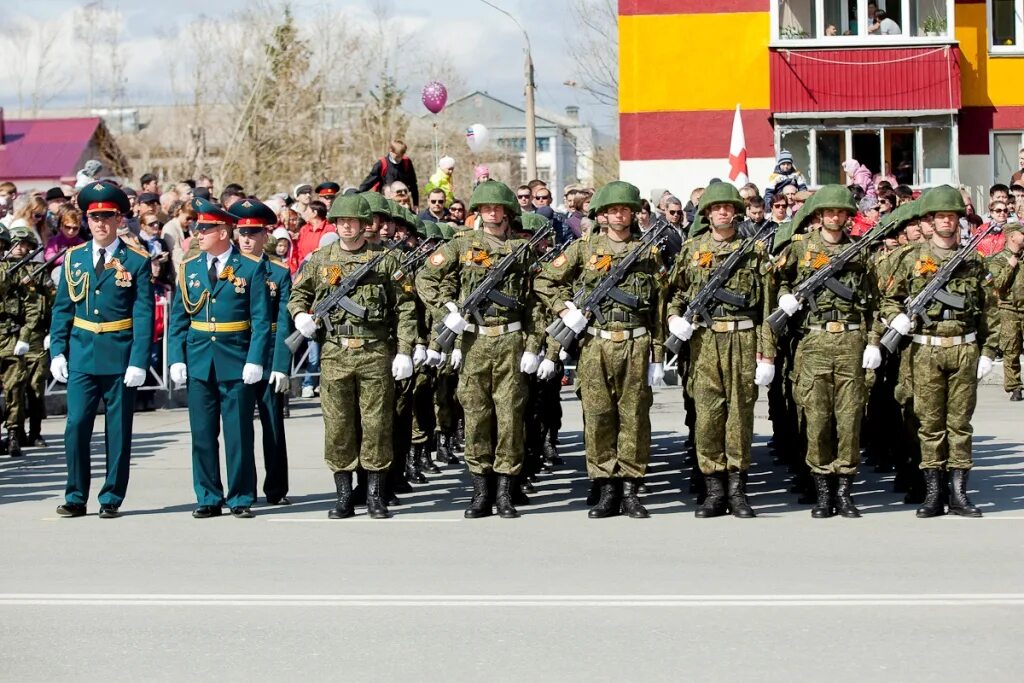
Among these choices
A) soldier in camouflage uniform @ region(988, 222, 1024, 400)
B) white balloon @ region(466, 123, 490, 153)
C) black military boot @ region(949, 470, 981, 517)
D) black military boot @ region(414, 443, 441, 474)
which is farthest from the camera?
white balloon @ region(466, 123, 490, 153)

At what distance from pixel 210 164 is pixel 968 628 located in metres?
47.1

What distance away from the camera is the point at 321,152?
179 ft

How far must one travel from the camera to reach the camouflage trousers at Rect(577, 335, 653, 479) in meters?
11.1

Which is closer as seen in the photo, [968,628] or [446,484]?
[968,628]

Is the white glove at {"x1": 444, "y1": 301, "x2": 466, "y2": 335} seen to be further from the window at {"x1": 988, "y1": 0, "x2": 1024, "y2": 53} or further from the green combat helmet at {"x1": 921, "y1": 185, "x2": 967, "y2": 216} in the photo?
the window at {"x1": 988, "y1": 0, "x2": 1024, "y2": 53}

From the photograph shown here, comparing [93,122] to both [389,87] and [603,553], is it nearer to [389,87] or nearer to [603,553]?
[389,87]

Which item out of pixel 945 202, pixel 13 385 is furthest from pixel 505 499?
pixel 13 385

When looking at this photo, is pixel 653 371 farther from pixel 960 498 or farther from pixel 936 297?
pixel 960 498

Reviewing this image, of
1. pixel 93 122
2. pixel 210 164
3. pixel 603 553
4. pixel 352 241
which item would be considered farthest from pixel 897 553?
pixel 93 122

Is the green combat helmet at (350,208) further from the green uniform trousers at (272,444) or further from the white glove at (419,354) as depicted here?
the green uniform trousers at (272,444)

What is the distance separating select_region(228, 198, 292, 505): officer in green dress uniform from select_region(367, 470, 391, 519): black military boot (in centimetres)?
83

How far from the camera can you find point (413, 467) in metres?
13.1

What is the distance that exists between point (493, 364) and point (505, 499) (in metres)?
0.87

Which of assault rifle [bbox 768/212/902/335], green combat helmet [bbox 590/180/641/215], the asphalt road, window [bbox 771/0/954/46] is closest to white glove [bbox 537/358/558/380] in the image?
the asphalt road
